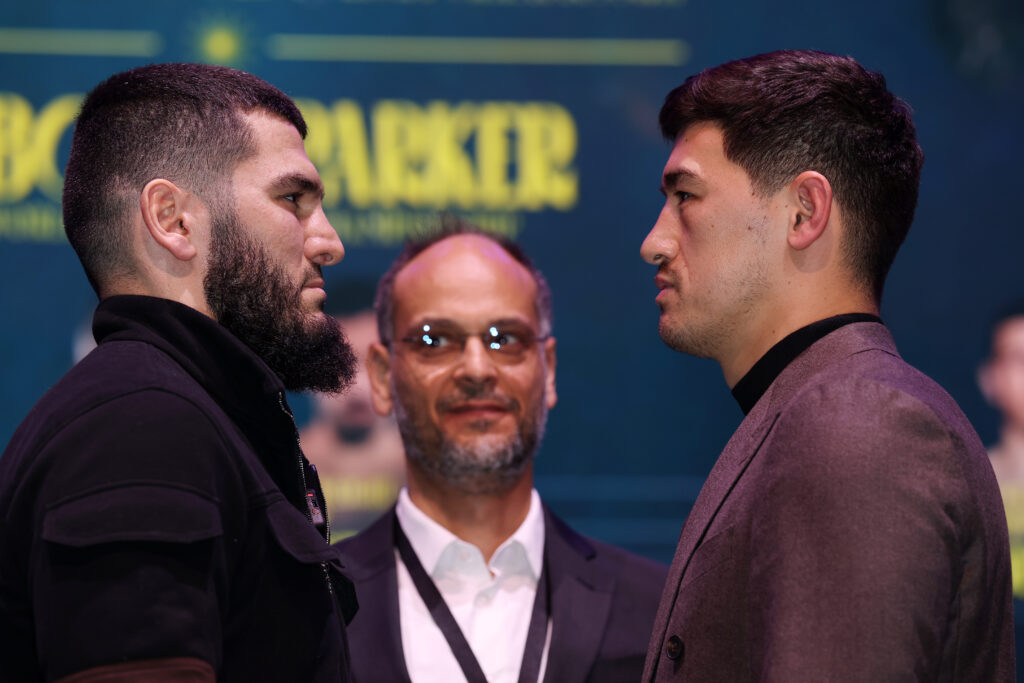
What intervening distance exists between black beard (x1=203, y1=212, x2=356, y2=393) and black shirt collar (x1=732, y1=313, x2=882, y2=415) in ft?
2.72

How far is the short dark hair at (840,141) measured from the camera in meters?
2.01

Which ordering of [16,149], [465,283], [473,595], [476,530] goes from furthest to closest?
[16,149]
[465,283]
[476,530]
[473,595]

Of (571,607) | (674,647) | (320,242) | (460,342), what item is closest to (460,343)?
(460,342)

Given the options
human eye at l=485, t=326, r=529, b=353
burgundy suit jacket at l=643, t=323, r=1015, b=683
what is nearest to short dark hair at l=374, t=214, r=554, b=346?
human eye at l=485, t=326, r=529, b=353

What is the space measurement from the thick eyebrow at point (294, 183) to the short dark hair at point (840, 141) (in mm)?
828

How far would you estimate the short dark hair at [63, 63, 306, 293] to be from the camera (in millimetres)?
1951

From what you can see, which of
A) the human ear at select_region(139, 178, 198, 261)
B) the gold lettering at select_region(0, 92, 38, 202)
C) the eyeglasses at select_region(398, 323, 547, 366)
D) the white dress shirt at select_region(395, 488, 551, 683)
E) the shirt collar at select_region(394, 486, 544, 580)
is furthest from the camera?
the gold lettering at select_region(0, 92, 38, 202)

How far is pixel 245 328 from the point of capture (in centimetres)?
203

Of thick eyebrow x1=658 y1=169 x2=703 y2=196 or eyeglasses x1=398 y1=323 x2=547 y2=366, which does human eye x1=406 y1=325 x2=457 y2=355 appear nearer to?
eyeglasses x1=398 y1=323 x2=547 y2=366

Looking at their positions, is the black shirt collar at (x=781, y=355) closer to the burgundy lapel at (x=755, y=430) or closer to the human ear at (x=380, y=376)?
the burgundy lapel at (x=755, y=430)

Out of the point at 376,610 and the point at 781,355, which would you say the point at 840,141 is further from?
the point at 376,610

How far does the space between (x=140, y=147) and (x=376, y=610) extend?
149cm

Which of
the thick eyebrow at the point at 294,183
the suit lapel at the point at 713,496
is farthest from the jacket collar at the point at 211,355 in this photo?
the suit lapel at the point at 713,496

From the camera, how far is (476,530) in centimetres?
319
